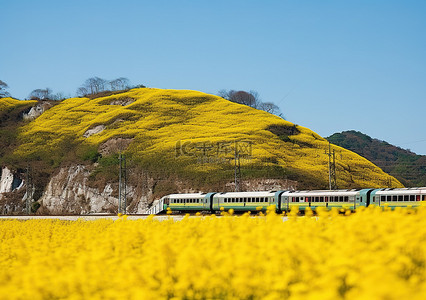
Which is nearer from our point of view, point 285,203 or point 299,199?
point 299,199

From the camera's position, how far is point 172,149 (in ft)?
246

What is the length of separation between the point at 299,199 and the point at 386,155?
10051cm

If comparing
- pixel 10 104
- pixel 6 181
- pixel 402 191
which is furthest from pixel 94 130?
pixel 402 191

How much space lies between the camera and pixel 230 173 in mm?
66375

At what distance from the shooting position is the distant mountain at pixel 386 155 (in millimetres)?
107500

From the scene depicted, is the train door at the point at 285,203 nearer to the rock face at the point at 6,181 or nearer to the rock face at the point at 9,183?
the rock face at the point at 9,183

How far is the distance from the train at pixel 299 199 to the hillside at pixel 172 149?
1876 centimetres

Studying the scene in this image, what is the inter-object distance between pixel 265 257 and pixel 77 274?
8.51 ft

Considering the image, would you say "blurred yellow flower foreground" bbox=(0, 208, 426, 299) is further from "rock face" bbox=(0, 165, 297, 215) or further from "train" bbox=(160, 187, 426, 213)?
"rock face" bbox=(0, 165, 297, 215)

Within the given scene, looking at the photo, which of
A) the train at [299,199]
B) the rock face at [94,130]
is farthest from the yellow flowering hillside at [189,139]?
the train at [299,199]


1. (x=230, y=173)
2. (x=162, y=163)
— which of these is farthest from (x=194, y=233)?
(x=162, y=163)

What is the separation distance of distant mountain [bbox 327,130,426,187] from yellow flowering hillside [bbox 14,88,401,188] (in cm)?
2493

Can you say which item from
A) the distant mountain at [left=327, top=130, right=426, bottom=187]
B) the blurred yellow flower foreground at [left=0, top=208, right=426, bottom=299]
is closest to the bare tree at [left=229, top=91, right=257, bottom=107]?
the distant mountain at [left=327, top=130, right=426, bottom=187]

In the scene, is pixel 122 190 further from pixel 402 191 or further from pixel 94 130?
pixel 402 191
